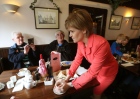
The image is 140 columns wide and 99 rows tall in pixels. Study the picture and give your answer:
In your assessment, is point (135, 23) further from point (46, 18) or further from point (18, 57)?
point (18, 57)

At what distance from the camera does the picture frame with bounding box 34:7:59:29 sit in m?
2.24

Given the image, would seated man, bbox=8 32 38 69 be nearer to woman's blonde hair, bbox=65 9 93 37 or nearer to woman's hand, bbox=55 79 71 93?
woman's hand, bbox=55 79 71 93

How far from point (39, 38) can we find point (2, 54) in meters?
0.92

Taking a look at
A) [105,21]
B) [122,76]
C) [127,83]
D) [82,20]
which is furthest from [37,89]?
[105,21]

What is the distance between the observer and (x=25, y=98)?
77 cm

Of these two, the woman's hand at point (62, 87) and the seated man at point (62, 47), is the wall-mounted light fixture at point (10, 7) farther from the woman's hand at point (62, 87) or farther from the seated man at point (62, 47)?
the woman's hand at point (62, 87)

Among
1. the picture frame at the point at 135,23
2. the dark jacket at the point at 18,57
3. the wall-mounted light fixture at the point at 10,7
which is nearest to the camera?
the dark jacket at the point at 18,57

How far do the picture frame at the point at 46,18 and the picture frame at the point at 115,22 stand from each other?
2088 millimetres

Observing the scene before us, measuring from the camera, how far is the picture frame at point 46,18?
2.24m

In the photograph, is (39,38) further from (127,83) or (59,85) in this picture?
(127,83)

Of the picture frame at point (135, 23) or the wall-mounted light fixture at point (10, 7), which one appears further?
the picture frame at point (135, 23)

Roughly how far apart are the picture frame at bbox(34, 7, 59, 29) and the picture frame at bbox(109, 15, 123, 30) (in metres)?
2.09

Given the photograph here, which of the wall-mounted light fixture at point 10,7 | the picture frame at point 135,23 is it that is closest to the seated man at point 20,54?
the wall-mounted light fixture at point 10,7

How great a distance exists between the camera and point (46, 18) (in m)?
2.34
